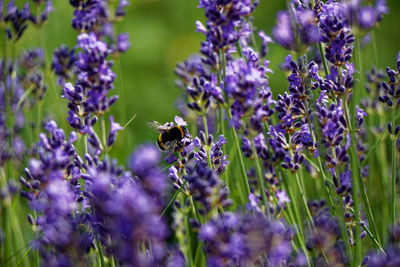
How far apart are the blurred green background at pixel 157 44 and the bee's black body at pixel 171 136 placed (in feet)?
7.44

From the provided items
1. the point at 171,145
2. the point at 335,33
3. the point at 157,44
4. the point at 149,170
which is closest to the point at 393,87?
the point at 335,33

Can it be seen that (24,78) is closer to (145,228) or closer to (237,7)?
(237,7)

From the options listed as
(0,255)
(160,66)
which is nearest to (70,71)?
(0,255)

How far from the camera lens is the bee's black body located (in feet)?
6.65

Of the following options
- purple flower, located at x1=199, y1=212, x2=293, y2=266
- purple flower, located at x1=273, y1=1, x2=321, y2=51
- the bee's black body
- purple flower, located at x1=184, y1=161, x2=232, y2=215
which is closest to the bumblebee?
the bee's black body

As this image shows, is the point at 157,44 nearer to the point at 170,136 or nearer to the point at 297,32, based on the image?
the point at 170,136

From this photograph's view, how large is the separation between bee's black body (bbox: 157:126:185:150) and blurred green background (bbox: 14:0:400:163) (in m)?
2.27

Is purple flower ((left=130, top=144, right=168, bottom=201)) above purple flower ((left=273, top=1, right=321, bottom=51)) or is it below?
below

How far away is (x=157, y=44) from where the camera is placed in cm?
572

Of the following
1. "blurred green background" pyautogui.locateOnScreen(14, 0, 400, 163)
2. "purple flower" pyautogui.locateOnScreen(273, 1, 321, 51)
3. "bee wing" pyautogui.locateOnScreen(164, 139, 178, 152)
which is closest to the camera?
"purple flower" pyautogui.locateOnScreen(273, 1, 321, 51)

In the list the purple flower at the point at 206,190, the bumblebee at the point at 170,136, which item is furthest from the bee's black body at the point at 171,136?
the purple flower at the point at 206,190

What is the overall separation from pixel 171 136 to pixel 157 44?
380 cm

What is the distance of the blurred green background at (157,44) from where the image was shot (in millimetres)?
4895

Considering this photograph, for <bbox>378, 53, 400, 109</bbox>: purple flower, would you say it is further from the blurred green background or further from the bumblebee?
the blurred green background
